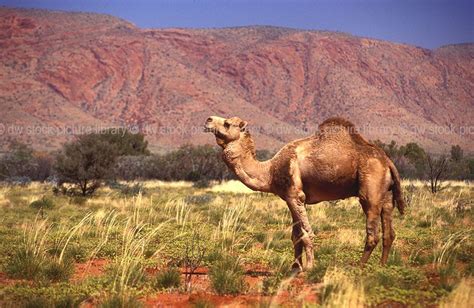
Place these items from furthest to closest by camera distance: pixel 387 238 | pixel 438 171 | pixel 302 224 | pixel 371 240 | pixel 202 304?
pixel 438 171
pixel 387 238
pixel 302 224
pixel 371 240
pixel 202 304

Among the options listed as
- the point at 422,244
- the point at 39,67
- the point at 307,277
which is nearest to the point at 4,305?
the point at 307,277

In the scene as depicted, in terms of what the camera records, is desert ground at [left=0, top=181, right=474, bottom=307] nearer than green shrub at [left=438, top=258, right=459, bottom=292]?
Yes

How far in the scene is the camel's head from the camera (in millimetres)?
8828

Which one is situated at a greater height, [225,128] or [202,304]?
[225,128]

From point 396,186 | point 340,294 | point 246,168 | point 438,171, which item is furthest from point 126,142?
point 340,294

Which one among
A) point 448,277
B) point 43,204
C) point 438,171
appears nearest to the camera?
point 448,277

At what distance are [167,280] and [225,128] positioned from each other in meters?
2.58

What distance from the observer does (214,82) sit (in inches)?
4665

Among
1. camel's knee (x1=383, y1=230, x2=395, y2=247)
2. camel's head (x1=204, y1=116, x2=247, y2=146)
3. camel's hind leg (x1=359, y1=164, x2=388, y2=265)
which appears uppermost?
camel's head (x1=204, y1=116, x2=247, y2=146)

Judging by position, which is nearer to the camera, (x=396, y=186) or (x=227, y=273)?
(x=227, y=273)

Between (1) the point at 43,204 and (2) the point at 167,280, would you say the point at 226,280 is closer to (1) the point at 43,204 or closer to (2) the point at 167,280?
(2) the point at 167,280

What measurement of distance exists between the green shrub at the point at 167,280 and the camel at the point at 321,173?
1.83m

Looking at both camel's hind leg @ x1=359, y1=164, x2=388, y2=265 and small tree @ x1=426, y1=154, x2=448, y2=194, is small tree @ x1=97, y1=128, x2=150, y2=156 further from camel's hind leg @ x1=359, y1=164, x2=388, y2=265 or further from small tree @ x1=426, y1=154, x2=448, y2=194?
camel's hind leg @ x1=359, y1=164, x2=388, y2=265

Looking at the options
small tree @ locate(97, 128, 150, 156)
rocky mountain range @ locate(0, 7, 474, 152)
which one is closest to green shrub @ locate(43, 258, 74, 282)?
small tree @ locate(97, 128, 150, 156)
